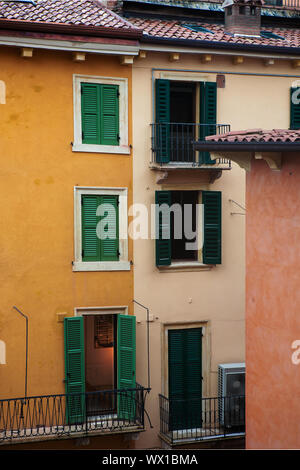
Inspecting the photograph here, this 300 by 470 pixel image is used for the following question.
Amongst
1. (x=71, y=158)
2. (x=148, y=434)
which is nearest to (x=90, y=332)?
(x=148, y=434)

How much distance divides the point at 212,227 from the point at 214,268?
999 millimetres

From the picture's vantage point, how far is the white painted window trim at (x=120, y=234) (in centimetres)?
1708

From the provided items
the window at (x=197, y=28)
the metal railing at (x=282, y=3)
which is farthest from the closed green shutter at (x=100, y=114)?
the metal railing at (x=282, y=3)

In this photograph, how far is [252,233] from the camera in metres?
13.1

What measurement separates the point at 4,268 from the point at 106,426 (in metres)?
4.26

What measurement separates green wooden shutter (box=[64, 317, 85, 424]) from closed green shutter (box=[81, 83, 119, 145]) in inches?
163

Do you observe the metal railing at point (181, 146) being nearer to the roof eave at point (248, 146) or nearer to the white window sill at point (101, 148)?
the white window sill at point (101, 148)

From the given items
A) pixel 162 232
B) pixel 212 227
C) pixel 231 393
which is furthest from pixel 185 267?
pixel 231 393

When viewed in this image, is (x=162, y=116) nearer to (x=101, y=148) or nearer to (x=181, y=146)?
(x=181, y=146)

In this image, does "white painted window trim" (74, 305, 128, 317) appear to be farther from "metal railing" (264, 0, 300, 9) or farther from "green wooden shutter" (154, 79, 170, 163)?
"metal railing" (264, 0, 300, 9)

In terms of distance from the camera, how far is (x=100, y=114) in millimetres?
17125

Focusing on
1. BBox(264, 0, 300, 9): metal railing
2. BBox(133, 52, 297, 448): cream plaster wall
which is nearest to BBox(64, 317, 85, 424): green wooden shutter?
BBox(133, 52, 297, 448): cream plaster wall
